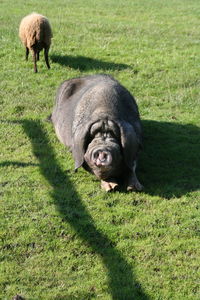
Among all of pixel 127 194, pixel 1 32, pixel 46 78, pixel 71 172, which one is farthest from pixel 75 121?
pixel 1 32

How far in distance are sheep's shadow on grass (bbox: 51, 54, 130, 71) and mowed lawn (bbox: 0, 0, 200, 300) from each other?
0.9 inches

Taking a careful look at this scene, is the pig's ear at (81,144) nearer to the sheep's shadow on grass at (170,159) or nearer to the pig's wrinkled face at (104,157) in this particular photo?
the pig's wrinkled face at (104,157)

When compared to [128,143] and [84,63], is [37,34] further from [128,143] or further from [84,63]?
[128,143]

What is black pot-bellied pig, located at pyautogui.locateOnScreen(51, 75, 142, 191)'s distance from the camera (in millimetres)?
7449

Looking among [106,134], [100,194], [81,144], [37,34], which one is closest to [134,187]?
[100,194]

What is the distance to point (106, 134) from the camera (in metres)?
7.66

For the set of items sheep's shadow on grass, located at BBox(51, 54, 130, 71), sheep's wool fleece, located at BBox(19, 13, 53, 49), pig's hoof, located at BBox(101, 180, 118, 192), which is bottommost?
sheep's shadow on grass, located at BBox(51, 54, 130, 71)

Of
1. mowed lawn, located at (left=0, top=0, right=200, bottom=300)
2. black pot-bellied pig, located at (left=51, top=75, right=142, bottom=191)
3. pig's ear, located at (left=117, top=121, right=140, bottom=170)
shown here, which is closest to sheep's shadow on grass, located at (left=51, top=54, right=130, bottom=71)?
mowed lawn, located at (left=0, top=0, right=200, bottom=300)

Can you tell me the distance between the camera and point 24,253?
6.05 m

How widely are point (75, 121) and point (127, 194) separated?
162 centimetres

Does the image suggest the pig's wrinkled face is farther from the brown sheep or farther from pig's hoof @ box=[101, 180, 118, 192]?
the brown sheep

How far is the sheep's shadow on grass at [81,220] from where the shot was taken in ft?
18.2

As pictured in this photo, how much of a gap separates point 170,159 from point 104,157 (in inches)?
56.2

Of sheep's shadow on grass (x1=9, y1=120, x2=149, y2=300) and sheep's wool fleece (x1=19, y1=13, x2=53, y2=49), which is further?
sheep's wool fleece (x1=19, y1=13, x2=53, y2=49)
